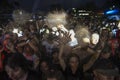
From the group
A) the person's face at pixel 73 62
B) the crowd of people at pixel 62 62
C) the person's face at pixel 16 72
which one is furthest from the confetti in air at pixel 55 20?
the person's face at pixel 16 72

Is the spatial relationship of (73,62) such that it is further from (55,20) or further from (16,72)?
(55,20)

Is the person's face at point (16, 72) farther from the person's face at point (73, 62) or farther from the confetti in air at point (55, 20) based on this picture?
the confetti in air at point (55, 20)

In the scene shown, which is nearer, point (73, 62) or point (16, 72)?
point (16, 72)

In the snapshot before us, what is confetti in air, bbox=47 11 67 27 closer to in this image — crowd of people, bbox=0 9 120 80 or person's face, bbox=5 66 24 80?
crowd of people, bbox=0 9 120 80

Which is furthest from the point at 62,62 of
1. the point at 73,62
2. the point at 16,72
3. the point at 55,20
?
the point at 55,20

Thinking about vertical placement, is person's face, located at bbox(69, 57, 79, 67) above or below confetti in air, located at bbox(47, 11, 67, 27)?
above

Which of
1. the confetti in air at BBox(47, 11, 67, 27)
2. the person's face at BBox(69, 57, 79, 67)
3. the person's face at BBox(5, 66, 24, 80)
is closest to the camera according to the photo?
the person's face at BBox(5, 66, 24, 80)

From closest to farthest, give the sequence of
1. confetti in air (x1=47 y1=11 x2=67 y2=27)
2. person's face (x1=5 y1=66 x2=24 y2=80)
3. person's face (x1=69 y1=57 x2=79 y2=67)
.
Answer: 1. person's face (x1=5 y1=66 x2=24 y2=80)
2. person's face (x1=69 y1=57 x2=79 y2=67)
3. confetti in air (x1=47 y1=11 x2=67 y2=27)

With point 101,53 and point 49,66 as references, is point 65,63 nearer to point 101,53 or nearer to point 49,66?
point 49,66

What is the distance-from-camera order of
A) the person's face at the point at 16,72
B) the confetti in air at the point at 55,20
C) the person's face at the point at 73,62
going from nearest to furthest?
1. the person's face at the point at 16,72
2. the person's face at the point at 73,62
3. the confetti in air at the point at 55,20

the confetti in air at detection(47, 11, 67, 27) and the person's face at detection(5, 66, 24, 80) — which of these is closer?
the person's face at detection(5, 66, 24, 80)

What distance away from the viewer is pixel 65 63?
25.4ft

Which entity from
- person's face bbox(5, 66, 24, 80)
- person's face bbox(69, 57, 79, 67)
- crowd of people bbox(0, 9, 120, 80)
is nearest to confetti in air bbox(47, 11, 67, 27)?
crowd of people bbox(0, 9, 120, 80)

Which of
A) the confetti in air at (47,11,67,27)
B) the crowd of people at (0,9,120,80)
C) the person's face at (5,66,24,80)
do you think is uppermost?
the person's face at (5,66,24,80)
